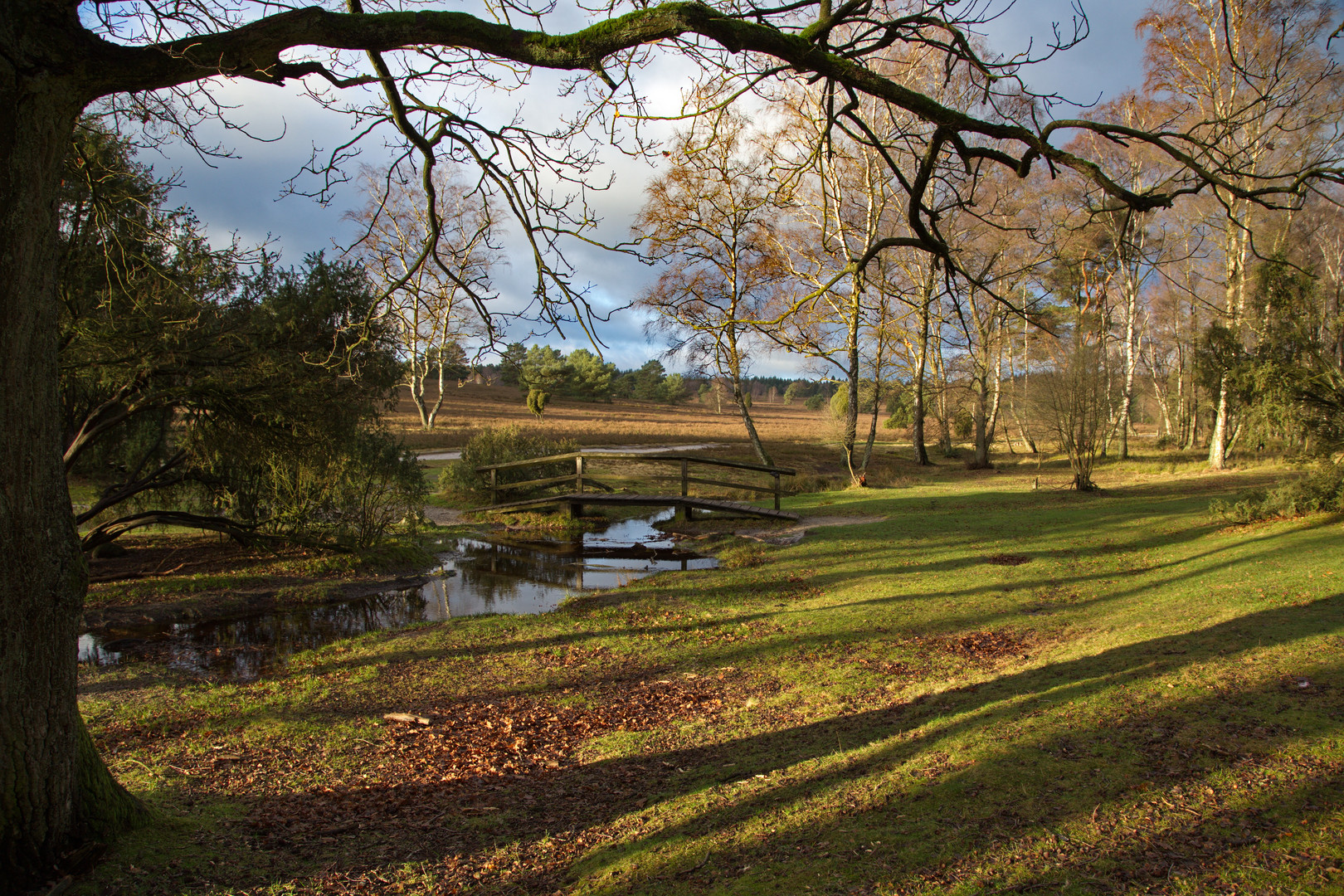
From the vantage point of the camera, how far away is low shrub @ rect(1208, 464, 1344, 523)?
9.41 meters

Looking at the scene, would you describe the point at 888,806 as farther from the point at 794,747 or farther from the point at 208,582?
the point at 208,582

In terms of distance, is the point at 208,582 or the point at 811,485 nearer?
the point at 208,582

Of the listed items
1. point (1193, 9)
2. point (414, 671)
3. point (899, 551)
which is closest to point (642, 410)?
point (1193, 9)

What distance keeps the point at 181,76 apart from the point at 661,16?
2177mm

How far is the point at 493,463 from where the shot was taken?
18.9 metres

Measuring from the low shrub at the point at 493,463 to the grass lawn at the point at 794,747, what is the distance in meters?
11.3

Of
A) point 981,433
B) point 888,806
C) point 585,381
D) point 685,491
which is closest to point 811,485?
point 685,491

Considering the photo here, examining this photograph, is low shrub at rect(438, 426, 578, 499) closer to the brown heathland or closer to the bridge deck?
the bridge deck

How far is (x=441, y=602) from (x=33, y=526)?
7477mm

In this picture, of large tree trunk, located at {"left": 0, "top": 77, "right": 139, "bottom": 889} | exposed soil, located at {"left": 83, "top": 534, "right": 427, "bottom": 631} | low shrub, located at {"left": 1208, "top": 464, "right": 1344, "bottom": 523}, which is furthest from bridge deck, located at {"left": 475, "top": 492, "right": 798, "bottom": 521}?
large tree trunk, located at {"left": 0, "top": 77, "right": 139, "bottom": 889}

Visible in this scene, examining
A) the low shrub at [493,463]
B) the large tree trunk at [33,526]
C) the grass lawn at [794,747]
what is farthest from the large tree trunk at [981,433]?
the large tree trunk at [33,526]

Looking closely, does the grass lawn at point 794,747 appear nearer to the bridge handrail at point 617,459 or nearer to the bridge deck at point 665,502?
the bridge deck at point 665,502

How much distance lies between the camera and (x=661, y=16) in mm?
3289

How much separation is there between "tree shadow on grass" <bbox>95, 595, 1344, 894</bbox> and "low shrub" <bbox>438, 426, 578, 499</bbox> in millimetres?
14719
